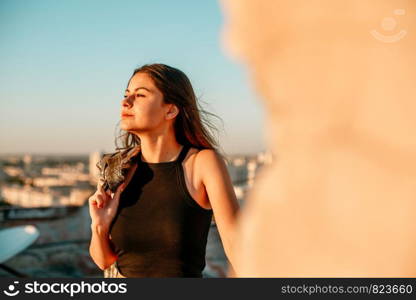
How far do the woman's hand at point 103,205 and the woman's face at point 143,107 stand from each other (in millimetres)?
179

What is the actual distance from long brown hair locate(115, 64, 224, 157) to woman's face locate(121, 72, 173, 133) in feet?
0.07

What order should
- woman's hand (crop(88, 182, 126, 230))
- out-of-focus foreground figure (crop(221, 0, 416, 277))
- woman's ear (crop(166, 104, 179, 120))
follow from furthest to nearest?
woman's ear (crop(166, 104, 179, 120)) → woman's hand (crop(88, 182, 126, 230)) → out-of-focus foreground figure (crop(221, 0, 416, 277))

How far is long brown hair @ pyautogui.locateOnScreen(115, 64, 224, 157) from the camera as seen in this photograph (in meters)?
1.43

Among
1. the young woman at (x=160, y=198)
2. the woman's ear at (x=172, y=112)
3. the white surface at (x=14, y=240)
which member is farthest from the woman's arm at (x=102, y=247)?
the white surface at (x=14, y=240)

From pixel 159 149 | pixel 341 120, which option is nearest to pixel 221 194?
pixel 159 149

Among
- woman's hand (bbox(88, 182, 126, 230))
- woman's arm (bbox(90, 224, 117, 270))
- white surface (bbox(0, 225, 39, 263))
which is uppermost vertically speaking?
woman's hand (bbox(88, 182, 126, 230))

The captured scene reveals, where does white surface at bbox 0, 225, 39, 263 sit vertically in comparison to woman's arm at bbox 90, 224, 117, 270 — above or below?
below

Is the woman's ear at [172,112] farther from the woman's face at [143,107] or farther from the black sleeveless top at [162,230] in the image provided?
the black sleeveless top at [162,230]

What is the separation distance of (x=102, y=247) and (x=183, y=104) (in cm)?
48

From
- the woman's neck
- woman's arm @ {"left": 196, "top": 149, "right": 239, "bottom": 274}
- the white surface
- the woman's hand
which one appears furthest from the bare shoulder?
the white surface

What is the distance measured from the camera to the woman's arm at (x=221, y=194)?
122 centimetres

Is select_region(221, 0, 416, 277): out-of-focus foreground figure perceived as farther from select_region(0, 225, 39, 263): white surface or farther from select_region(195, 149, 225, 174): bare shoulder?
select_region(0, 225, 39, 263): white surface

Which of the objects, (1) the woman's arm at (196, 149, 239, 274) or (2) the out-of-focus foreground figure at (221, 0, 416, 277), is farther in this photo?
(1) the woman's arm at (196, 149, 239, 274)

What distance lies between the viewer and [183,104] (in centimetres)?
149
